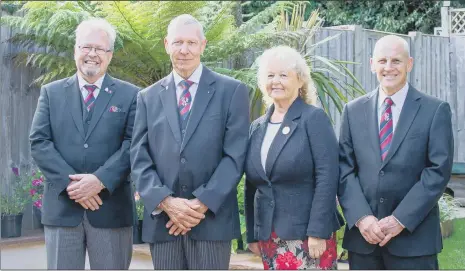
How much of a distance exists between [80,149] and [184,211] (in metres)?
0.75

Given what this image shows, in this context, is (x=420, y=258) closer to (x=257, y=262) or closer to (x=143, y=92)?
(x=143, y=92)

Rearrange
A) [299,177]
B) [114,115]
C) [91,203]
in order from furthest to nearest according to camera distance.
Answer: [114,115], [91,203], [299,177]

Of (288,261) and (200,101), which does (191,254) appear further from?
(200,101)

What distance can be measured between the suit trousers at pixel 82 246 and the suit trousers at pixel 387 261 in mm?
1234

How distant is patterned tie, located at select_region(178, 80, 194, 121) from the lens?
3.69 m

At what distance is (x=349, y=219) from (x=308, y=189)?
245 millimetres

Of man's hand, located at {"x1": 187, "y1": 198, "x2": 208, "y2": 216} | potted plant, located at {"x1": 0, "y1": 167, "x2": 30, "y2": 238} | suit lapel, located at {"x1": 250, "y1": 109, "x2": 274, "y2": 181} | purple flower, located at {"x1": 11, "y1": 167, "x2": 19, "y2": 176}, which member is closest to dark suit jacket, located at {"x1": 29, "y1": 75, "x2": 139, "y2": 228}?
man's hand, located at {"x1": 187, "y1": 198, "x2": 208, "y2": 216}

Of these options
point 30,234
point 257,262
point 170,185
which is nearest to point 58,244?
point 170,185

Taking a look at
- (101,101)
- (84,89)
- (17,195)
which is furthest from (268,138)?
(17,195)

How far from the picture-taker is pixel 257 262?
5.93 meters

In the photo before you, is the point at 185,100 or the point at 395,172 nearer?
the point at 395,172

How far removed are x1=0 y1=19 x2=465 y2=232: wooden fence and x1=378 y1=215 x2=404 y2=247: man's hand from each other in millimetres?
4495

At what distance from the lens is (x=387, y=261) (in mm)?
3592

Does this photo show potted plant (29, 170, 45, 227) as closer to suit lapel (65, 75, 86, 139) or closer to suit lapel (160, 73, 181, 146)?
suit lapel (65, 75, 86, 139)
